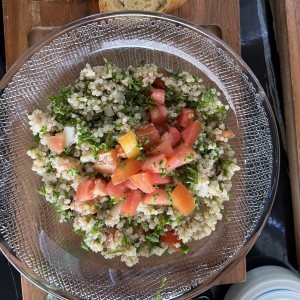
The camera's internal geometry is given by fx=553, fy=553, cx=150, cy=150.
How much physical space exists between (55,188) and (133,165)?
0.76ft

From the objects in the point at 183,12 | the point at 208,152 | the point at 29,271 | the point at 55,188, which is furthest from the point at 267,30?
the point at 29,271

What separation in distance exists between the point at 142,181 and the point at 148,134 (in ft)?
0.40

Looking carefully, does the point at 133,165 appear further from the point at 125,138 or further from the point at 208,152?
the point at 208,152

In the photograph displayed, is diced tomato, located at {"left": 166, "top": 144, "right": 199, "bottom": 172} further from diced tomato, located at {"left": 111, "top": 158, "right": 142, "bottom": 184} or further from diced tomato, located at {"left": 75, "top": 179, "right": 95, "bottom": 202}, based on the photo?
diced tomato, located at {"left": 75, "top": 179, "right": 95, "bottom": 202}

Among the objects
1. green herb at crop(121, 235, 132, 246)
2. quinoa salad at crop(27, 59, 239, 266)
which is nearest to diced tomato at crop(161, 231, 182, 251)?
quinoa salad at crop(27, 59, 239, 266)

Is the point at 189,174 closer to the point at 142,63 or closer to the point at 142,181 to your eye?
the point at 142,181

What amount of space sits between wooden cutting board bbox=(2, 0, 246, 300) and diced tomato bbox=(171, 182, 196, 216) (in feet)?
0.90

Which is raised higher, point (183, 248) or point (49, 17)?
point (49, 17)

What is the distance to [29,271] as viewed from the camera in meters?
1.48

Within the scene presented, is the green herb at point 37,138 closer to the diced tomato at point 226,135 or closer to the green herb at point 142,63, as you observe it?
the green herb at point 142,63

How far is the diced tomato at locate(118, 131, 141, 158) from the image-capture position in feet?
4.30

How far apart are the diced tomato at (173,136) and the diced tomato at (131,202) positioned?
0.15m

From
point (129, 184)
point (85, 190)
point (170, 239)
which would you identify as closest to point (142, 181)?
point (129, 184)

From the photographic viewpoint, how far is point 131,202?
1363mm
